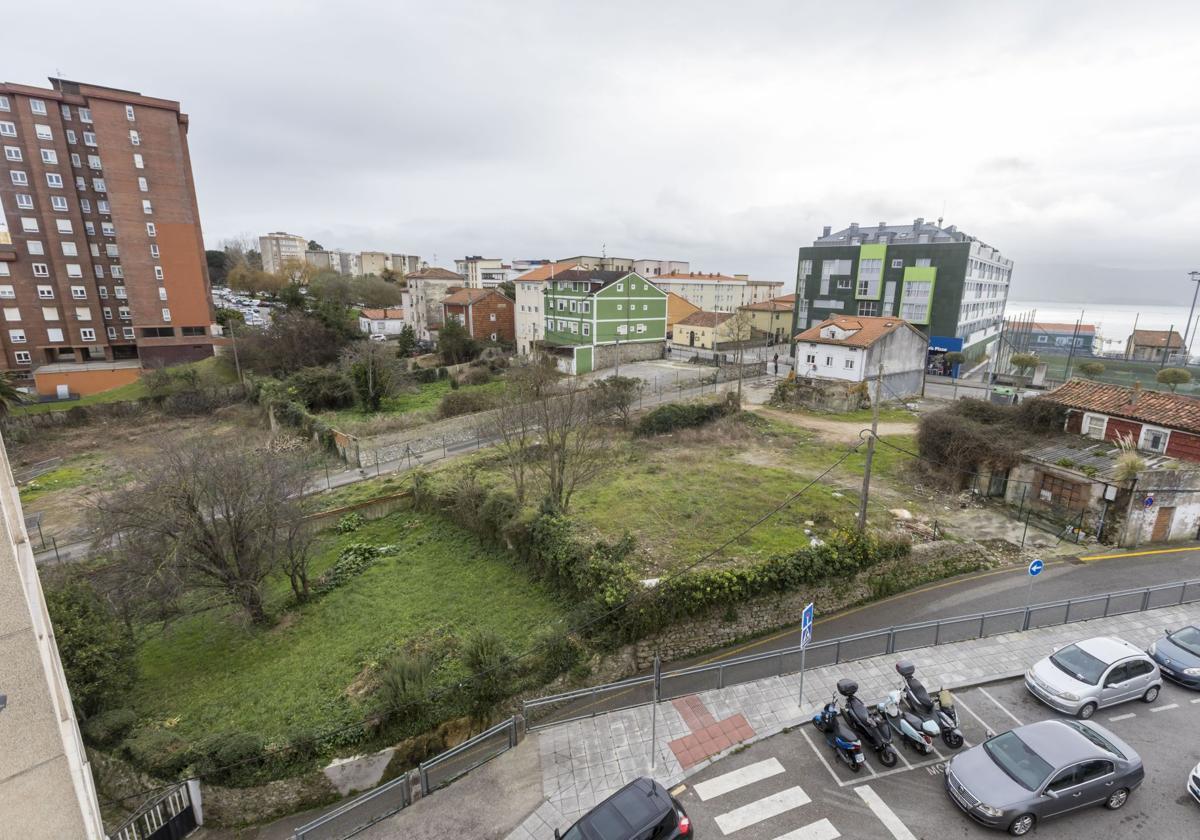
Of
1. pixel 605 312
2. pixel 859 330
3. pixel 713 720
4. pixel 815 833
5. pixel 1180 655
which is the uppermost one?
pixel 605 312

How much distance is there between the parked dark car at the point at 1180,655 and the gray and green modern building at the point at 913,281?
156ft

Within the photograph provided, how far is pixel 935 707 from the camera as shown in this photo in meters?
11.5

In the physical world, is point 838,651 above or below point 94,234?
below

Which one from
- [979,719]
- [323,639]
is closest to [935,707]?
[979,719]

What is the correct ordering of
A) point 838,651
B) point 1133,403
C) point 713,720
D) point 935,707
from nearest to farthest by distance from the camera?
point 935,707 → point 713,720 → point 838,651 → point 1133,403

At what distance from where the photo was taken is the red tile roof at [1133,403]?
20688 mm

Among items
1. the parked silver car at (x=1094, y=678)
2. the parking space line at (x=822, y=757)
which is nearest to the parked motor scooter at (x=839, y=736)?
the parking space line at (x=822, y=757)

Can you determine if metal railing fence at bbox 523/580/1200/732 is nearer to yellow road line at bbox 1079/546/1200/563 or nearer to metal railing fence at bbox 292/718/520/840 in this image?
metal railing fence at bbox 292/718/520/840

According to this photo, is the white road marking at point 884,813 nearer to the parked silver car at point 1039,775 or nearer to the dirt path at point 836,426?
the parked silver car at point 1039,775

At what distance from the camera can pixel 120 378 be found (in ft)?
167

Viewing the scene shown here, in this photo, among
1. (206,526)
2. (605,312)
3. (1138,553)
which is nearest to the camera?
(206,526)

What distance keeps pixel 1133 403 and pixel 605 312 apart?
38609mm

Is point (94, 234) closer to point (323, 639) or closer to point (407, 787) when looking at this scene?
point (323, 639)

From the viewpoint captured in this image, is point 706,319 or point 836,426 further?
point 706,319
